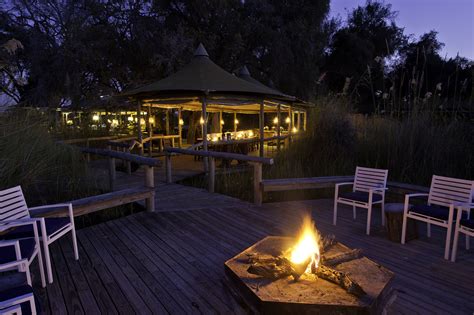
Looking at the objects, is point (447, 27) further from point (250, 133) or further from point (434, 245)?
point (434, 245)

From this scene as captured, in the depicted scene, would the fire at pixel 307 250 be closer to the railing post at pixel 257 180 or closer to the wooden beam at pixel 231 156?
the wooden beam at pixel 231 156

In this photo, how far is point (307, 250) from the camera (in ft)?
7.29

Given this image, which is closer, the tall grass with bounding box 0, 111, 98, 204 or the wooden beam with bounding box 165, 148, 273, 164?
the tall grass with bounding box 0, 111, 98, 204

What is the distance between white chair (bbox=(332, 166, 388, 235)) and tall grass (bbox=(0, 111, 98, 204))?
13.1ft

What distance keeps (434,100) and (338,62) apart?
16.1 m

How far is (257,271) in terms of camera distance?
2010 mm

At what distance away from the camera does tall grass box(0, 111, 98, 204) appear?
3752 millimetres

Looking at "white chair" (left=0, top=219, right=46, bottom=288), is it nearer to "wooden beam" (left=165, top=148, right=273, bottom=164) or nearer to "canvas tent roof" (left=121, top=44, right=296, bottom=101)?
"wooden beam" (left=165, top=148, right=273, bottom=164)

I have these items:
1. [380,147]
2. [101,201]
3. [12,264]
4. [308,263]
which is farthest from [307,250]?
[380,147]

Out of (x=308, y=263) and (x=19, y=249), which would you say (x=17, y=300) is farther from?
(x=308, y=263)

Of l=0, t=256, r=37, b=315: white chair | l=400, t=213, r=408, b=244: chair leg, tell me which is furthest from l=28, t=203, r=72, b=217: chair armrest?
l=400, t=213, r=408, b=244: chair leg

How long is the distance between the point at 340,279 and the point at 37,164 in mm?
4048

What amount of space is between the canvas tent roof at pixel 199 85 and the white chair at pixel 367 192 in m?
4.17

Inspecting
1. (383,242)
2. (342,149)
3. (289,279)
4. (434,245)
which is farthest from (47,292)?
(342,149)
